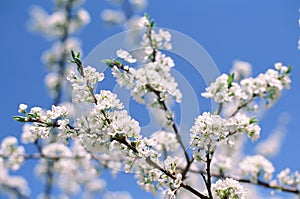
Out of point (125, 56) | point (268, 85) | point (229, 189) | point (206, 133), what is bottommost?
point (229, 189)

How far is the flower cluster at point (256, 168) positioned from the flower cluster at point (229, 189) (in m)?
1.78

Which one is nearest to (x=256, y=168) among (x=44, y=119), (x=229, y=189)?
(x=229, y=189)

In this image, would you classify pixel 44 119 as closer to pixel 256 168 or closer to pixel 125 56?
pixel 125 56

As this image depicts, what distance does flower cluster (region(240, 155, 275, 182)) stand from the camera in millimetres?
3734

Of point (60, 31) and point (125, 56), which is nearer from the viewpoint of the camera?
point (125, 56)

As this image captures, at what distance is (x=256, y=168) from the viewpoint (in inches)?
149

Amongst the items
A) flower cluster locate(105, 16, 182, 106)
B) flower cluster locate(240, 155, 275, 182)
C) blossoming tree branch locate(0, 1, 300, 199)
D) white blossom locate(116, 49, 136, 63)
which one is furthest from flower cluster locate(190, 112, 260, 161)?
flower cluster locate(240, 155, 275, 182)

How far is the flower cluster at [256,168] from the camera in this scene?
3734 mm

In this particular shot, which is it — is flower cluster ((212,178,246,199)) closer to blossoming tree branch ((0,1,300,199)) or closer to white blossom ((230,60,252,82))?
blossoming tree branch ((0,1,300,199))

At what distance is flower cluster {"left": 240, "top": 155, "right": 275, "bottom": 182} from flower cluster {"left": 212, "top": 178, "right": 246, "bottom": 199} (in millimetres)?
1781

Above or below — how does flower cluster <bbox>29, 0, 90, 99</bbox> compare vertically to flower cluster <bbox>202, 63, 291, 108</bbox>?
above

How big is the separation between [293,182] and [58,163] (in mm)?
2958

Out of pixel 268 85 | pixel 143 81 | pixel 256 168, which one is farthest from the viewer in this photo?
pixel 256 168

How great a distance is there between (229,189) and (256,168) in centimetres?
184
